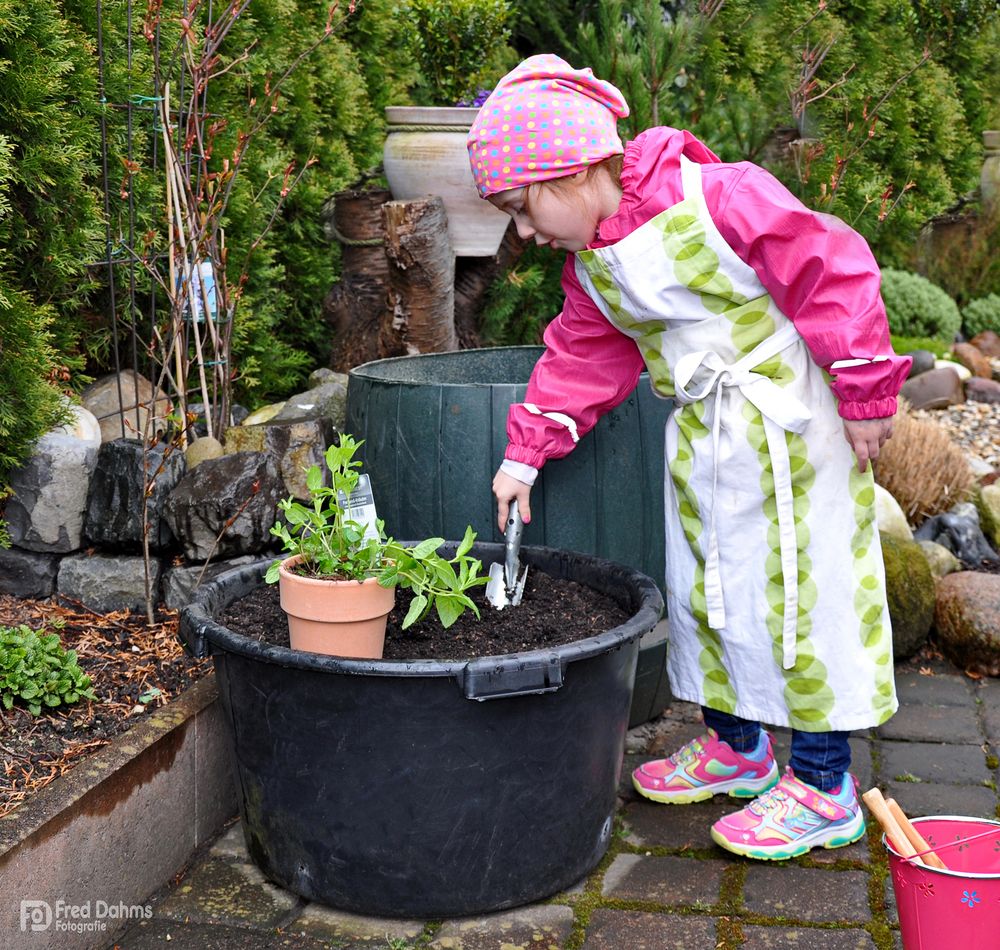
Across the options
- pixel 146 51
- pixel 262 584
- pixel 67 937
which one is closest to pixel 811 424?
pixel 262 584

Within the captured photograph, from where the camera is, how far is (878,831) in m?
2.42

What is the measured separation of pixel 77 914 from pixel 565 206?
1.50 meters

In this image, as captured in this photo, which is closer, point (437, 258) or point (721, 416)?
point (721, 416)

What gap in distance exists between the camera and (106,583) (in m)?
2.89

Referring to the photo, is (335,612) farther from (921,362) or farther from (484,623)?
(921,362)

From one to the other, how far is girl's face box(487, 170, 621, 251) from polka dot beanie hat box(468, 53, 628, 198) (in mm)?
39

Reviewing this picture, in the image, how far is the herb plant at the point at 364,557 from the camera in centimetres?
202

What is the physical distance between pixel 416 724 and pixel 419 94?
3.84 meters

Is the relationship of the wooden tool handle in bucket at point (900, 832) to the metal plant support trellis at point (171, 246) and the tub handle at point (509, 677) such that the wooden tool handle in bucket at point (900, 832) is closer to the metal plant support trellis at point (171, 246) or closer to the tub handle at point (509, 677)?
the tub handle at point (509, 677)

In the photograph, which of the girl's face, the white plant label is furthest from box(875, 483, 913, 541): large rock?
the white plant label

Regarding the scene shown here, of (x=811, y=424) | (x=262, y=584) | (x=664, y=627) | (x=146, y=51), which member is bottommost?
(x=664, y=627)

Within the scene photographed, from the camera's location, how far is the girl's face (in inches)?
82.2

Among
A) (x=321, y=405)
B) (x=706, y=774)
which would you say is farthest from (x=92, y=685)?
(x=706, y=774)

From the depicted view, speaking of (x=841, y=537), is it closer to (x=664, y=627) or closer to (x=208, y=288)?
(x=664, y=627)
